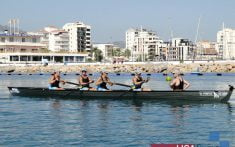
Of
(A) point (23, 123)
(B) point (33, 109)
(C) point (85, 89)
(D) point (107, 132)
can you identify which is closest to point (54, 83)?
(C) point (85, 89)

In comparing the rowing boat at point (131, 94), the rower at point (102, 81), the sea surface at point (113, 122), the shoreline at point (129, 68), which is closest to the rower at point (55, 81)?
the rowing boat at point (131, 94)

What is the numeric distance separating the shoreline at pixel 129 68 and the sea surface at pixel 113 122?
10722 centimetres

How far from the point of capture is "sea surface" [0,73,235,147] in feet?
71.5

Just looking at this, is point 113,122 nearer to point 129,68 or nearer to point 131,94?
point 131,94

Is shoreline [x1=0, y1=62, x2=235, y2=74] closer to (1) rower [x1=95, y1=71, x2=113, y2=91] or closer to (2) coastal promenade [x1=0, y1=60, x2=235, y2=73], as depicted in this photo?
(2) coastal promenade [x1=0, y1=60, x2=235, y2=73]

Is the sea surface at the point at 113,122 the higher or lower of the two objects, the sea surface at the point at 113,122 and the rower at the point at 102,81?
the lower

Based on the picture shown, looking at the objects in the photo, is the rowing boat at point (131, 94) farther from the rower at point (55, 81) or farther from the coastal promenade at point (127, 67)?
the coastal promenade at point (127, 67)

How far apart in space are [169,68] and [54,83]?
108m

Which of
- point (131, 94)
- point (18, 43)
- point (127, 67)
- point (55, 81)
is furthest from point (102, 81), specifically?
point (18, 43)

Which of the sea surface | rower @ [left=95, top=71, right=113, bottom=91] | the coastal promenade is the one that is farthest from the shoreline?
the sea surface

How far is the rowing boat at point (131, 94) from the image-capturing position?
3653 cm

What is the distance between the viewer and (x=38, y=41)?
6673 inches

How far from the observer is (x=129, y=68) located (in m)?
149

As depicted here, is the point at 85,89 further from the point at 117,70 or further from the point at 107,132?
the point at 117,70
